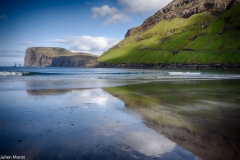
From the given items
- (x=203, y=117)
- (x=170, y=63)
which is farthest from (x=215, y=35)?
(x=203, y=117)

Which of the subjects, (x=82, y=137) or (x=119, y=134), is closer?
(x=82, y=137)

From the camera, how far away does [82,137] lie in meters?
9.70

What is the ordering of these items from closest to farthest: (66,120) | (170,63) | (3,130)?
1. (3,130)
2. (66,120)
3. (170,63)

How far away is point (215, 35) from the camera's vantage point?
182m

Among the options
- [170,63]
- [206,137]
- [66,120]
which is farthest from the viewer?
[170,63]

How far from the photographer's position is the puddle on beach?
7773 millimetres

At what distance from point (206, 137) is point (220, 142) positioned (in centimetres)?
78

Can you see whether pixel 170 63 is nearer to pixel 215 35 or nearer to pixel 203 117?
pixel 215 35

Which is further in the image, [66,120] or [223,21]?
[223,21]

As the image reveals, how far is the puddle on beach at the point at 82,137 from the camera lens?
306 inches

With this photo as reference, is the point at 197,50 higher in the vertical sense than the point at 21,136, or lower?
higher

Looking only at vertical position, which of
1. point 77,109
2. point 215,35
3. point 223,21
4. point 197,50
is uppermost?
point 223,21

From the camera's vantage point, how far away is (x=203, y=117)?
44.7 ft

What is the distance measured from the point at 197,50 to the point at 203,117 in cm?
17494
